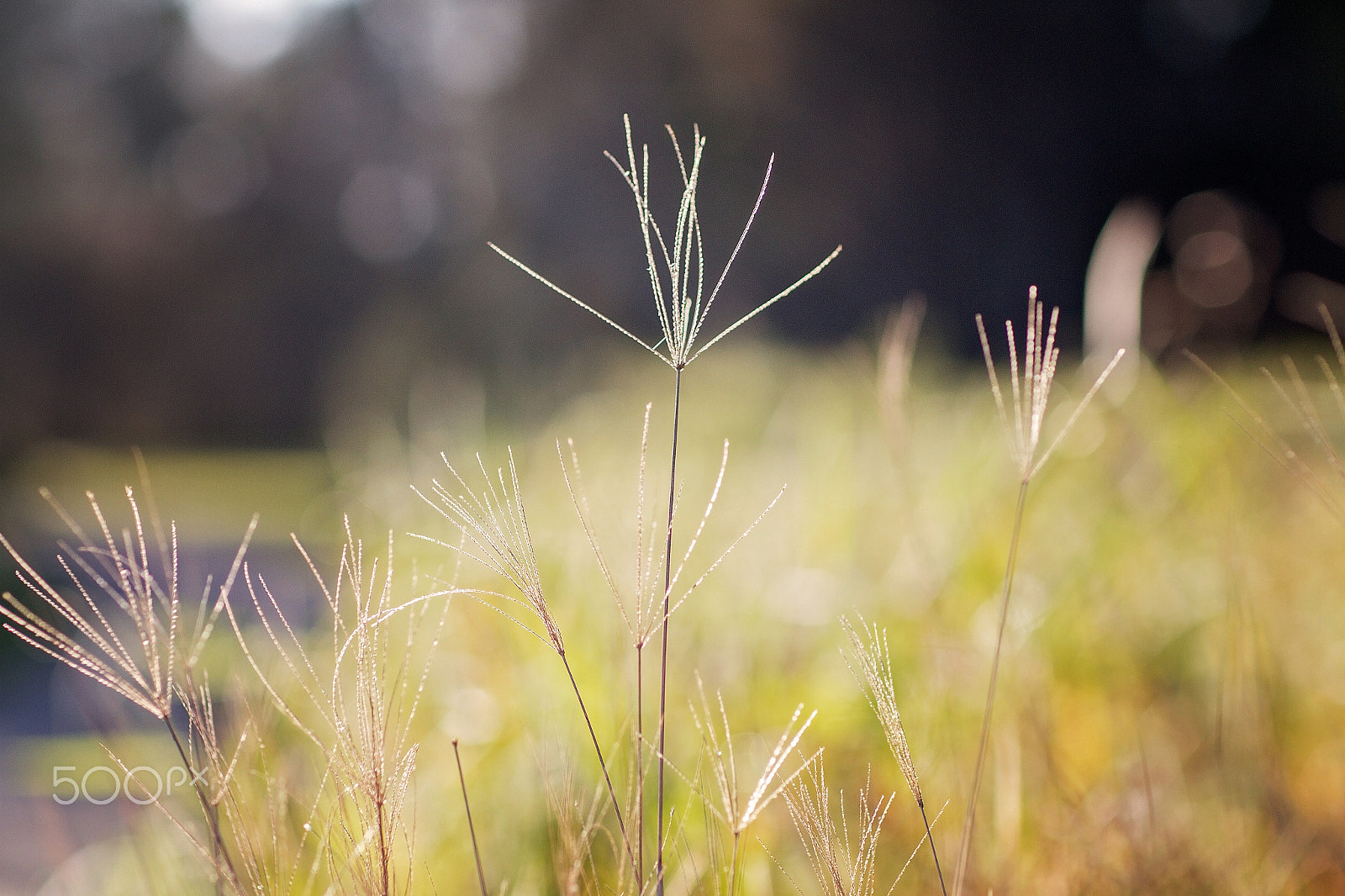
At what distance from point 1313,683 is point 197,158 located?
714cm

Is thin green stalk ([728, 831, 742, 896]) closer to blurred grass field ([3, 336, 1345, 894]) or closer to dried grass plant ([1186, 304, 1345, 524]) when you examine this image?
blurred grass field ([3, 336, 1345, 894])

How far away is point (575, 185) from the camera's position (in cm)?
426

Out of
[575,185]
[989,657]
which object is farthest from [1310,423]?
[575,185]

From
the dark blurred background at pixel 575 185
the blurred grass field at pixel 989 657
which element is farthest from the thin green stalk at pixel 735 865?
the dark blurred background at pixel 575 185

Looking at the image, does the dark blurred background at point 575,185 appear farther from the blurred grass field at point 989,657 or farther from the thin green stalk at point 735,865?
the thin green stalk at point 735,865

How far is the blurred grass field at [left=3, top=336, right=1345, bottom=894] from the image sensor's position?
2.05 feet

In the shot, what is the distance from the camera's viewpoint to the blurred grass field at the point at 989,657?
624 mm

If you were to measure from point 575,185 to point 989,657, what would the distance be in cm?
383

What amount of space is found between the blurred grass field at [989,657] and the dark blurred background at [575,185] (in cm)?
41

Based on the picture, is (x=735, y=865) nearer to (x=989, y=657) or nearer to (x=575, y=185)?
(x=989, y=657)

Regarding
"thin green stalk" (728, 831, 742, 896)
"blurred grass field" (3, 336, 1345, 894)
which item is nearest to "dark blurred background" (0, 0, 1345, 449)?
"blurred grass field" (3, 336, 1345, 894)

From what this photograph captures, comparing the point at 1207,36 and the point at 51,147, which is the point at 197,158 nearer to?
the point at 51,147

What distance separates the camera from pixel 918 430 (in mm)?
1653

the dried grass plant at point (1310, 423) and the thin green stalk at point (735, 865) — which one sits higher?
the dried grass plant at point (1310, 423)
